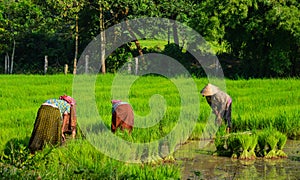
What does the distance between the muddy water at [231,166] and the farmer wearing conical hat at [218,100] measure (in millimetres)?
743

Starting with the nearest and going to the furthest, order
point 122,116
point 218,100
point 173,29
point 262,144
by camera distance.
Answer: point 262,144 < point 122,116 < point 218,100 < point 173,29

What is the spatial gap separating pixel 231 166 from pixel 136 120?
110 inches

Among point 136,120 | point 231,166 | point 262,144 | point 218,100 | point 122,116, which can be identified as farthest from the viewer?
point 136,120

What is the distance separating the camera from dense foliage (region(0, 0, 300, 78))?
19.7 m

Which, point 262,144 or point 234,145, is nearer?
point 234,145

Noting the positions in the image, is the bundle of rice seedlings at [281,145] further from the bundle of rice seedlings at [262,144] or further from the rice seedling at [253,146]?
the rice seedling at [253,146]

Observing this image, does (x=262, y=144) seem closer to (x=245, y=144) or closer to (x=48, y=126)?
(x=245, y=144)

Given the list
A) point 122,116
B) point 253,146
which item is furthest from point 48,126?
point 253,146

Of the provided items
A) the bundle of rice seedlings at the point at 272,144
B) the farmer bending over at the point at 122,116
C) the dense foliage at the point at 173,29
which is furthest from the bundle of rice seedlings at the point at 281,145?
the dense foliage at the point at 173,29

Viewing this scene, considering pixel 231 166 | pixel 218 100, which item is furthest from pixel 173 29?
pixel 231 166

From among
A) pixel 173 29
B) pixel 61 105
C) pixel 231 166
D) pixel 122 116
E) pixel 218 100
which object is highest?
pixel 173 29

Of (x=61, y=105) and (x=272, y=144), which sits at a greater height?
(x=61, y=105)

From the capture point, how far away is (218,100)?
9.23 metres

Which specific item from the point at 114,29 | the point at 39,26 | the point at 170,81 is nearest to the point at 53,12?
the point at 39,26
